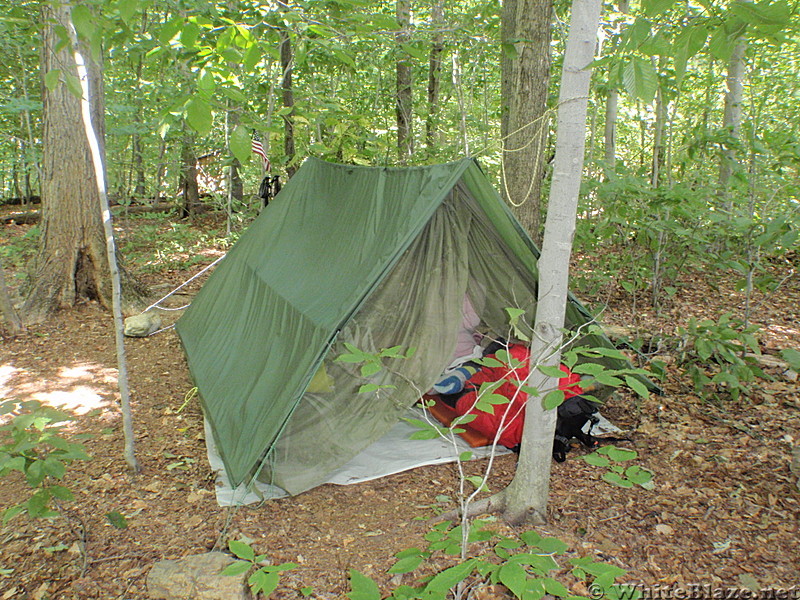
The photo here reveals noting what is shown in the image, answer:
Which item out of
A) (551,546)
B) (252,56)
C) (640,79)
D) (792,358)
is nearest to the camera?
(640,79)

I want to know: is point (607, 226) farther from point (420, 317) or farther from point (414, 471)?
point (414, 471)

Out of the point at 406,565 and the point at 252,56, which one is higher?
the point at 252,56

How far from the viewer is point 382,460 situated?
3.18 metres

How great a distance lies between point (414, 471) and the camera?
310 centimetres

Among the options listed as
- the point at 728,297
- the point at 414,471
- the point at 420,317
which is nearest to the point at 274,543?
the point at 414,471

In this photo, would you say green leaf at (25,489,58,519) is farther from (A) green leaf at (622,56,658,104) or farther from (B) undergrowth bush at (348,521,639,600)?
(A) green leaf at (622,56,658,104)

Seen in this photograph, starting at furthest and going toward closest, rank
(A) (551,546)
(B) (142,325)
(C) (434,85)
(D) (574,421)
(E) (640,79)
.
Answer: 1. (C) (434,85)
2. (B) (142,325)
3. (D) (574,421)
4. (A) (551,546)
5. (E) (640,79)

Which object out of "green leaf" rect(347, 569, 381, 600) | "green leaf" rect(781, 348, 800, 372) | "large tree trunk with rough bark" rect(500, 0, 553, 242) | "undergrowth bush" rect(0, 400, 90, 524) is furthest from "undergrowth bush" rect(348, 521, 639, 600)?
"large tree trunk with rough bark" rect(500, 0, 553, 242)

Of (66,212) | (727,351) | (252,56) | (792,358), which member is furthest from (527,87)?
(66,212)

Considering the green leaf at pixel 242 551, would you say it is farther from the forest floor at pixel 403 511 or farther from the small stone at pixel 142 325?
the small stone at pixel 142 325

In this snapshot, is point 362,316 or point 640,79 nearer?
point 640,79

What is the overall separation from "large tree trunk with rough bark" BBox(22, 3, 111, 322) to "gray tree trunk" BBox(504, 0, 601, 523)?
15.0 feet

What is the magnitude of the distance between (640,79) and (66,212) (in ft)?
17.4

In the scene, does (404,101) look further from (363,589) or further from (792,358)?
(363,589)
